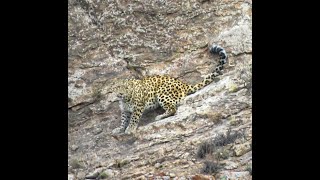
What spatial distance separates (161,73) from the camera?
48.4 feet

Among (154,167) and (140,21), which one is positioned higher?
(140,21)

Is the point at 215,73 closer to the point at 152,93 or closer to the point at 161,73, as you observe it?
the point at 161,73

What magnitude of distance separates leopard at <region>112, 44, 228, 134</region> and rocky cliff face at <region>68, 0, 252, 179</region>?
3.6 inches

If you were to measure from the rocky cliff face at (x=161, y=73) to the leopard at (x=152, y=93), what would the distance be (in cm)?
9

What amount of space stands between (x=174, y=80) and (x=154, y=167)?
1.35 m

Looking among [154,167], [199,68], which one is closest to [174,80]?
[199,68]

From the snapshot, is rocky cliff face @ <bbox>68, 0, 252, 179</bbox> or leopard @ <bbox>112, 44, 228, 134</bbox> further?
leopard @ <bbox>112, 44, 228, 134</bbox>

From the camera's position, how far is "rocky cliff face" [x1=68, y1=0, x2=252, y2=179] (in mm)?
14250

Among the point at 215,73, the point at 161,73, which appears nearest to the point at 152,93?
the point at 161,73

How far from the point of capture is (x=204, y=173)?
14109 mm

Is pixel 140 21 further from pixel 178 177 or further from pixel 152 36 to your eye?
pixel 178 177

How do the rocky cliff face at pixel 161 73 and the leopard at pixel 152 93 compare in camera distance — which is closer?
the rocky cliff face at pixel 161 73

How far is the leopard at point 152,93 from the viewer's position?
47.8 ft

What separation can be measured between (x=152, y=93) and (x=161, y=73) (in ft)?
1.14
